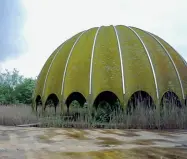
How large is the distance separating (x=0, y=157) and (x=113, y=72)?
760 cm

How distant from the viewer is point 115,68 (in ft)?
36.5

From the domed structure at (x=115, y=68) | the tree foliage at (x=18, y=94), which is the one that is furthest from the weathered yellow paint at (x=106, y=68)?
the tree foliage at (x=18, y=94)

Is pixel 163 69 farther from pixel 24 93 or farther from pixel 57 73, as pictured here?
pixel 24 93

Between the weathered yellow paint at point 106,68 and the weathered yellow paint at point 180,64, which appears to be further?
the weathered yellow paint at point 180,64

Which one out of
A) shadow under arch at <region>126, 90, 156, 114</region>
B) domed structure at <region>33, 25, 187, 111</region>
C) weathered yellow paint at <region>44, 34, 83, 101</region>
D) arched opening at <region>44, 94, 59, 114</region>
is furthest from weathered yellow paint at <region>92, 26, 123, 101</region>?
arched opening at <region>44, 94, 59, 114</region>

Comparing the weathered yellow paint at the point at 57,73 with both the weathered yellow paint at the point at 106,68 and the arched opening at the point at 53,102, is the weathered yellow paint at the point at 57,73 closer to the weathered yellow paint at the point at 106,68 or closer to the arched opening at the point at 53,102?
the arched opening at the point at 53,102

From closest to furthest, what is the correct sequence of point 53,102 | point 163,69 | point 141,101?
point 141,101, point 163,69, point 53,102

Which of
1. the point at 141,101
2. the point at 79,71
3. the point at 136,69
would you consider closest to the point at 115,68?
the point at 136,69

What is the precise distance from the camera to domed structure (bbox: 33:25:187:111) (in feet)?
35.9

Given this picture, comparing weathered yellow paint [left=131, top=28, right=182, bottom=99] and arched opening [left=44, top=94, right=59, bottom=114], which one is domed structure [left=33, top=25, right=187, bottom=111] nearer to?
weathered yellow paint [left=131, top=28, right=182, bottom=99]

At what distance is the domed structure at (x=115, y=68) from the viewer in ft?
35.9

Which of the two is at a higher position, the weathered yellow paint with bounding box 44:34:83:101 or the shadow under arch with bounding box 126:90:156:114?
the weathered yellow paint with bounding box 44:34:83:101

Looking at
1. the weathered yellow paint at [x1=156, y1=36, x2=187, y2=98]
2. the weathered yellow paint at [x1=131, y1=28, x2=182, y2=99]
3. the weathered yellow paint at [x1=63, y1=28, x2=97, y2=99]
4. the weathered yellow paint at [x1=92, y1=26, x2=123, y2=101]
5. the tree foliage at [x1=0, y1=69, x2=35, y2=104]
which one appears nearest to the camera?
the weathered yellow paint at [x1=92, y1=26, x2=123, y2=101]

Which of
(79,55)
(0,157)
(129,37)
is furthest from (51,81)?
(0,157)
